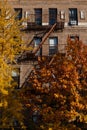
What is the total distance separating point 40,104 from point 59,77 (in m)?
2.79

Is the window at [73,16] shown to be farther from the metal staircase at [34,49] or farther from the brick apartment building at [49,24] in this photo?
the metal staircase at [34,49]

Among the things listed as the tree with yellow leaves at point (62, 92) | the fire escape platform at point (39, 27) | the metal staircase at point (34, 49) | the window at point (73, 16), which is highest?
the window at point (73, 16)

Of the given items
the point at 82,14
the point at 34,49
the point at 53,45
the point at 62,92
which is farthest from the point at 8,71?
the point at 82,14

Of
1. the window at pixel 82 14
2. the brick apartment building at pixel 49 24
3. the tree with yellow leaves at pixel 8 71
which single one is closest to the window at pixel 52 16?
the brick apartment building at pixel 49 24

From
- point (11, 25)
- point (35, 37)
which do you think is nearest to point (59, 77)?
point (11, 25)

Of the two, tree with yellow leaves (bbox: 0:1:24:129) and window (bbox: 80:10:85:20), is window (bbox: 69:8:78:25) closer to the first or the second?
window (bbox: 80:10:85:20)

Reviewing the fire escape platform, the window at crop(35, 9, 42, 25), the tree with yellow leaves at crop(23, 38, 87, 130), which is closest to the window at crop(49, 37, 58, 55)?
the fire escape platform

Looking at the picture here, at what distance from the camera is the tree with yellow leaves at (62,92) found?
93.8 feet

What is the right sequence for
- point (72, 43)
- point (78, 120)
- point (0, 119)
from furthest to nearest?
1. point (72, 43)
2. point (78, 120)
3. point (0, 119)

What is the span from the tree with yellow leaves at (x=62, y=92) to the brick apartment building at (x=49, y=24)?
643 cm

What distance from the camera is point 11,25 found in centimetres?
2819

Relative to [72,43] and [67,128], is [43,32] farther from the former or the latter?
[67,128]

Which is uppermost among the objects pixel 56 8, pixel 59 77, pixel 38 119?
pixel 56 8

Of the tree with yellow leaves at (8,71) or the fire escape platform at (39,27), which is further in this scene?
the fire escape platform at (39,27)
